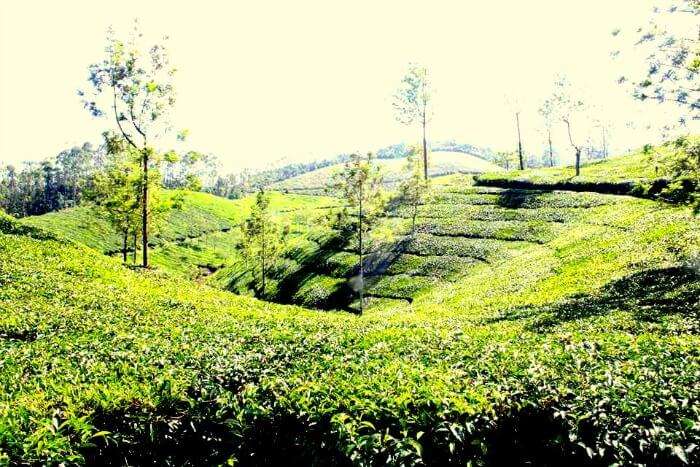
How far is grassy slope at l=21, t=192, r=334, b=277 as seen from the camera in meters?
119

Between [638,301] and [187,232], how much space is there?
126m

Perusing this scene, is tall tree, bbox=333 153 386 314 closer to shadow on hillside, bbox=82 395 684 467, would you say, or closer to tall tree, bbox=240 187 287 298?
tall tree, bbox=240 187 287 298

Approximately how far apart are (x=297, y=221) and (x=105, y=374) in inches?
5330

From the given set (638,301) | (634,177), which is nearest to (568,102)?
(634,177)

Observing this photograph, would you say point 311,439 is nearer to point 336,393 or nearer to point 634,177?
point 336,393

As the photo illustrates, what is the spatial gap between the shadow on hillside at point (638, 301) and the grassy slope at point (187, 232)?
8582 cm

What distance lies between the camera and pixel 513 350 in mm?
12109

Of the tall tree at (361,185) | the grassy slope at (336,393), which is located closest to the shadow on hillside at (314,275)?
the tall tree at (361,185)

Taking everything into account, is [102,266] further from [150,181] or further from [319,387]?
[319,387]

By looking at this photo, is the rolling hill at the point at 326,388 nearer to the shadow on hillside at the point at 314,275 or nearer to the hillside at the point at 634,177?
the hillside at the point at 634,177

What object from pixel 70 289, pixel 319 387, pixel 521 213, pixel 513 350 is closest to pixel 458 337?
pixel 513 350

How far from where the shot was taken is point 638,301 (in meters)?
26.4

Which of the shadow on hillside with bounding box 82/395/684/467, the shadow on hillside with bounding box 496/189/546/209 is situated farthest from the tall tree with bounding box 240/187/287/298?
the shadow on hillside with bounding box 82/395/684/467

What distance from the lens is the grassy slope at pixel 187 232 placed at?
119 metres
